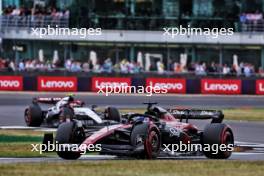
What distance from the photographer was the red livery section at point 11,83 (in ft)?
166

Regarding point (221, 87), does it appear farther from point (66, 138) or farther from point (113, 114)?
point (66, 138)

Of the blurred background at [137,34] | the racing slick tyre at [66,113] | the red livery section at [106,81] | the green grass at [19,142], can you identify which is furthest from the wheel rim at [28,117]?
Result: the blurred background at [137,34]

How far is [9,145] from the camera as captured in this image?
20.6 metres

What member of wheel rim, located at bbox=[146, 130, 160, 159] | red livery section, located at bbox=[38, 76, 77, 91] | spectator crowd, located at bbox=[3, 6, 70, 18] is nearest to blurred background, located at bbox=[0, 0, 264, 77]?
spectator crowd, located at bbox=[3, 6, 70, 18]

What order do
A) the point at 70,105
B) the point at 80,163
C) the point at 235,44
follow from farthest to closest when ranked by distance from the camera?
the point at 235,44 → the point at 70,105 → the point at 80,163

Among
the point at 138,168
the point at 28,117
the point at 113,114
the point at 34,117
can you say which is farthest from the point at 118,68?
the point at 138,168

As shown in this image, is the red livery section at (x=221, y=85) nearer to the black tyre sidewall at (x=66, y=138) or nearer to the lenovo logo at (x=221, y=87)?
the lenovo logo at (x=221, y=87)

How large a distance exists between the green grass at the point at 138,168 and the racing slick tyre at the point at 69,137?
2.80ft

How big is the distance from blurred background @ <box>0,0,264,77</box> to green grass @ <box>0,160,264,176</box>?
135ft

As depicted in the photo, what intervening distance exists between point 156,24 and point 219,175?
4642 centimetres

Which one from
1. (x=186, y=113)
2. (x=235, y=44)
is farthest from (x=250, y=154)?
(x=235, y=44)

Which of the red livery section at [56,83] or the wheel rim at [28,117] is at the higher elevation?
the wheel rim at [28,117]

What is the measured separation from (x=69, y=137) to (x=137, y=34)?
4357 cm

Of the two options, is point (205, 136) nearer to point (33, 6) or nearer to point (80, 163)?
point (80, 163)
